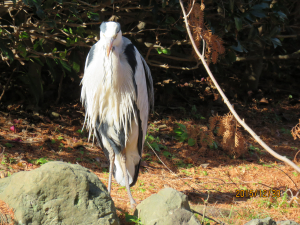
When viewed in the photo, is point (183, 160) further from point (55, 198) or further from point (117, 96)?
point (55, 198)

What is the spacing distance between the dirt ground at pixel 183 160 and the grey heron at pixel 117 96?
1.53 ft

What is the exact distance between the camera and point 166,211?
86.6 inches

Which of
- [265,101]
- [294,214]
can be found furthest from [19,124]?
[265,101]

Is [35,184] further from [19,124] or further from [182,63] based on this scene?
[182,63]

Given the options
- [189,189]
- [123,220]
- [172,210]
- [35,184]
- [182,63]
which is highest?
[182,63]

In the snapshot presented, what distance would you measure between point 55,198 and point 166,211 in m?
0.73

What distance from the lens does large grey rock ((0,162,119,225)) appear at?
199cm

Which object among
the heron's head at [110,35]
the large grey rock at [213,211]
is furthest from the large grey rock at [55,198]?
the heron's head at [110,35]

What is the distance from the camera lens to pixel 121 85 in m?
3.15

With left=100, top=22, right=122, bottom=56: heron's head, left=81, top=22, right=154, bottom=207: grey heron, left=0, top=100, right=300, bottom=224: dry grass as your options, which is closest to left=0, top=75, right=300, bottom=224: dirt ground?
left=0, top=100, right=300, bottom=224: dry grass

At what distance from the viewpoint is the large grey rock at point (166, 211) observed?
217 centimetres

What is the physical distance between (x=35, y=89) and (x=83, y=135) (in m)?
0.99

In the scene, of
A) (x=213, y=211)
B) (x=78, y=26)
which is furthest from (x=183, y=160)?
(x=78, y=26)

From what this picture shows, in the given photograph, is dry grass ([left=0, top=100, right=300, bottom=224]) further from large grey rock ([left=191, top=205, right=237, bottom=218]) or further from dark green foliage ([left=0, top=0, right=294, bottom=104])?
dark green foliage ([left=0, top=0, right=294, bottom=104])
